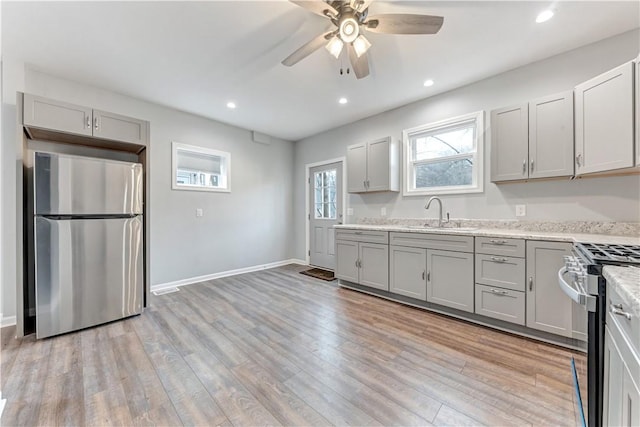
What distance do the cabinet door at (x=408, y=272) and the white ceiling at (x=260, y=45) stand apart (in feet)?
6.72

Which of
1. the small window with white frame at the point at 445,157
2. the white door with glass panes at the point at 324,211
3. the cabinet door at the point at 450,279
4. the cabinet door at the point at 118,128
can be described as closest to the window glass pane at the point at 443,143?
the small window with white frame at the point at 445,157

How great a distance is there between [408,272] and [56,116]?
12.8 feet

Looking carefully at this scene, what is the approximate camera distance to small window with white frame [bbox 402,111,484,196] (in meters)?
3.02

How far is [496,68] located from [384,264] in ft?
8.29

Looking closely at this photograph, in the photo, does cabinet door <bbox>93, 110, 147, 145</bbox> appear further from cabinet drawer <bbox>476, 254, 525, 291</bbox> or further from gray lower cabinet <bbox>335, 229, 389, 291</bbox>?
cabinet drawer <bbox>476, 254, 525, 291</bbox>

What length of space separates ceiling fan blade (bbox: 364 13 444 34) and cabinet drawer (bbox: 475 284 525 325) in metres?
2.25

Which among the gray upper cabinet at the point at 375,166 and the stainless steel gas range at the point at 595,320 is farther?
the gray upper cabinet at the point at 375,166

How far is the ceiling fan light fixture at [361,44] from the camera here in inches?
74.0

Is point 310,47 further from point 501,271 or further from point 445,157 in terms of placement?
point 501,271

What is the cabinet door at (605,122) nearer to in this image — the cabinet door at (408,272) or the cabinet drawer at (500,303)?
the cabinet drawer at (500,303)

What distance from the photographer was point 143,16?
199cm

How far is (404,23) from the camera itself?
173 centimetres

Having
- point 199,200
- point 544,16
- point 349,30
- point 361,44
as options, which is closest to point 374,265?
point 361,44

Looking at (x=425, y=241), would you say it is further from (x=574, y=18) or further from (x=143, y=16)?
(x=143, y=16)
